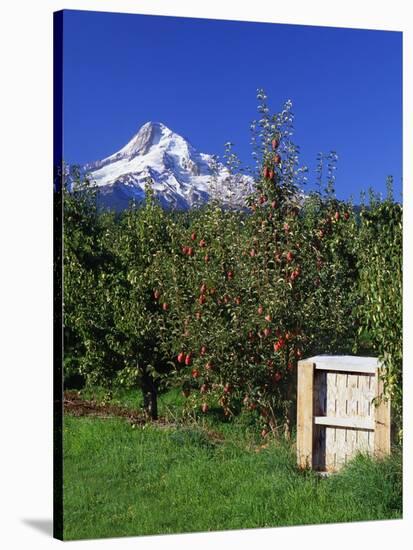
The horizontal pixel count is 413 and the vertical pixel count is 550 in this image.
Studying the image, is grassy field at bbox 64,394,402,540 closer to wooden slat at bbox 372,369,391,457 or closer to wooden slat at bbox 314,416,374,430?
wooden slat at bbox 372,369,391,457

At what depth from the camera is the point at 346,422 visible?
353 inches

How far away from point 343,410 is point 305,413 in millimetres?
290

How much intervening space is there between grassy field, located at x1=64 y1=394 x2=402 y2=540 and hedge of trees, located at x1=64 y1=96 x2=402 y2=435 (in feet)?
0.68

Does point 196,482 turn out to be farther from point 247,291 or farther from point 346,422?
point 247,291

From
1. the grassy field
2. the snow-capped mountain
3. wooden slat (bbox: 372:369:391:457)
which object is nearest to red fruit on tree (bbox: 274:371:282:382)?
the grassy field

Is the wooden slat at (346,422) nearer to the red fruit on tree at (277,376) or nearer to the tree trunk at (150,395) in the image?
the red fruit on tree at (277,376)

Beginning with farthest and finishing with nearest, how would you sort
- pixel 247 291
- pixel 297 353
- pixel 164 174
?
pixel 297 353, pixel 247 291, pixel 164 174

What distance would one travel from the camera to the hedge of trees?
8492 mm

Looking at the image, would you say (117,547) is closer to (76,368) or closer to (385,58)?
(76,368)

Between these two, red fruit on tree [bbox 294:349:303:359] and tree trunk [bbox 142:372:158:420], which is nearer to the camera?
tree trunk [bbox 142:372:158:420]

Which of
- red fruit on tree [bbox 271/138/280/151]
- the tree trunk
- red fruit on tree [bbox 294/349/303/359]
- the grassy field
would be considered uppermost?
red fruit on tree [bbox 271/138/280/151]

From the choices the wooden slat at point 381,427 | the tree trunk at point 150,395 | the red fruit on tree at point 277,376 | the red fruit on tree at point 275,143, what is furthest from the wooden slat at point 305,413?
the red fruit on tree at point 275,143

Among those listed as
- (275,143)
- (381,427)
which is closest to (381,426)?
(381,427)

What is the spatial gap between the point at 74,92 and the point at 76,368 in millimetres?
1753
